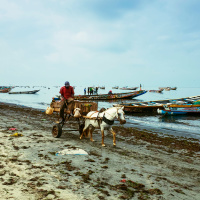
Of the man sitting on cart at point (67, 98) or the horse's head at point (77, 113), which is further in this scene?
the man sitting on cart at point (67, 98)

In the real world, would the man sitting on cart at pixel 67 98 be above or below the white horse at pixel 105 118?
above

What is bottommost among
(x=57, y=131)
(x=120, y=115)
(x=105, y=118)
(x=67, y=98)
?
(x=57, y=131)

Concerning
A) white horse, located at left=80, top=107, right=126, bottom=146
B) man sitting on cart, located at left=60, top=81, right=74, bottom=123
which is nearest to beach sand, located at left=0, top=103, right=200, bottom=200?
white horse, located at left=80, top=107, right=126, bottom=146

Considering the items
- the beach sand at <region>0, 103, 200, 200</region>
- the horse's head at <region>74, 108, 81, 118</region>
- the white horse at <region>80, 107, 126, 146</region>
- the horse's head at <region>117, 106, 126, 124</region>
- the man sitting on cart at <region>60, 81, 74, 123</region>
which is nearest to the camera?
the beach sand at <region>0, 103, 200, 200</region>

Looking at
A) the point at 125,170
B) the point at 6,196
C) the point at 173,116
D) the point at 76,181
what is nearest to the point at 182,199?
the point at 125,170

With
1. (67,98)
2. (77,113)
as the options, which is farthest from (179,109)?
(77,113)

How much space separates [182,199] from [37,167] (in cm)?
430

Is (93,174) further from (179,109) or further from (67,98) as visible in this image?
(179,109)

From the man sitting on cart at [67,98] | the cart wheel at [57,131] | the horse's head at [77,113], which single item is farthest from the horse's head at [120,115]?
the cart wheel at [57,131]

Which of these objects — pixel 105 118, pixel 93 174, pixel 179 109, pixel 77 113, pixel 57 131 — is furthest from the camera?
pixel 179 109

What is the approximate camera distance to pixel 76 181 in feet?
16.5

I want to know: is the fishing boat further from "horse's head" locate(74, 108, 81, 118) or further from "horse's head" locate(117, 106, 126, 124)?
"horse's head" locate(117, 106, 126, 124)

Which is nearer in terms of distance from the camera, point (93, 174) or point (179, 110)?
point (93, 174)

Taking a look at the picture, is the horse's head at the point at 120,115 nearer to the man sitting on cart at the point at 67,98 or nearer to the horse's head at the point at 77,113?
the horse's head at the point at 77,113
